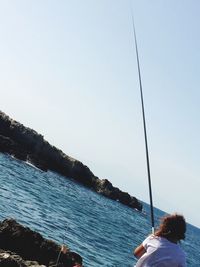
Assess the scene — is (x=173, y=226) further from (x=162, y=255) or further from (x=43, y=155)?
(x=43, y=155)

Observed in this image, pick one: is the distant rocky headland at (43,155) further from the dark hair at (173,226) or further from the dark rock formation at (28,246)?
the dark hair at (173,226)

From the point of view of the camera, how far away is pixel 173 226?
578cm

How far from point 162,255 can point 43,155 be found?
310ft

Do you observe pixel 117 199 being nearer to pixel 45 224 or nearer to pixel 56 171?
pixel 56 171

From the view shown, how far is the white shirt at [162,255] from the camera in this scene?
5.75 meters

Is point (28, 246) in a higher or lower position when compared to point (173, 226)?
lower

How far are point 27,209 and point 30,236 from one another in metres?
15.0

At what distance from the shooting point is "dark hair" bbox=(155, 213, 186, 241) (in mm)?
5781

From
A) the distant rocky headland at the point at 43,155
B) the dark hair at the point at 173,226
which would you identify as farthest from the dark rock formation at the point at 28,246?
the distant rocky headland at the point at 43,155

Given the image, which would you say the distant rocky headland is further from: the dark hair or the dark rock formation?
the dark hair

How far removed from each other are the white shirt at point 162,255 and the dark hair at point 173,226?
0.10 m

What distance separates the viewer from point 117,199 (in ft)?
382

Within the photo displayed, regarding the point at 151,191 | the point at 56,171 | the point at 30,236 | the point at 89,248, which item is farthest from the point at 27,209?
the point at 56,171

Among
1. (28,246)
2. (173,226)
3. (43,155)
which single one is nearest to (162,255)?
(173,226)
